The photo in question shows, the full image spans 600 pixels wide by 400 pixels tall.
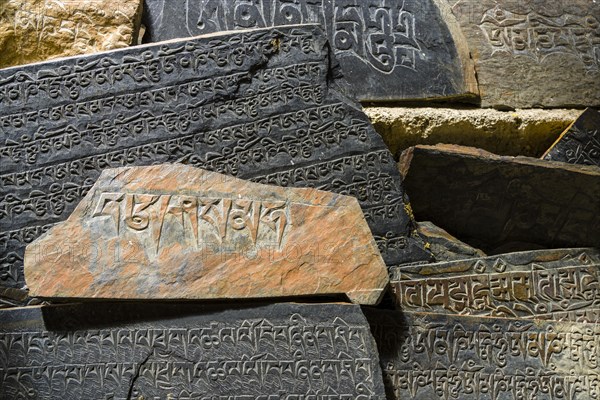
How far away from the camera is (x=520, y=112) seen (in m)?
3.72

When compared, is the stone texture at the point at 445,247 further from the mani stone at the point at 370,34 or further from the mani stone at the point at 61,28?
the mani stone at the point at 61,28

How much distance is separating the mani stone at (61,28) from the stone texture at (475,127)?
1079 millimetres

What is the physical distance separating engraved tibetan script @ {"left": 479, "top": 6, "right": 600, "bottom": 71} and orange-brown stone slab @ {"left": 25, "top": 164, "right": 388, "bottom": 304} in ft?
4.40

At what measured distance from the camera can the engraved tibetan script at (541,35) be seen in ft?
12.7

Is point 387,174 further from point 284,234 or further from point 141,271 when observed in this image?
point 141,271

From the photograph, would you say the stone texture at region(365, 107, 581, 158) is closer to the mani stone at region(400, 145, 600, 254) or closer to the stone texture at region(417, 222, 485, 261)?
the mani stone at region(400, 145, 600, 254)

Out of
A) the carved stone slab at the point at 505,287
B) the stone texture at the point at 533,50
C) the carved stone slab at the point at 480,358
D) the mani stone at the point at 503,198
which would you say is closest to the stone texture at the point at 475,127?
the stone texture at the point at 533,50

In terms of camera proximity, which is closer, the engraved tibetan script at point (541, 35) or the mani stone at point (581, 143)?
the mani stone at point (581, 143)

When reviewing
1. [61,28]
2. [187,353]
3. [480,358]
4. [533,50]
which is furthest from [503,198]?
[61,28]

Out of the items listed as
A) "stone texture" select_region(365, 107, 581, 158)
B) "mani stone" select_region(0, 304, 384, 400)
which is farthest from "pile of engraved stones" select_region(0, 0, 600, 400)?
"stone texture" select_region(365, 107, 581, 158)

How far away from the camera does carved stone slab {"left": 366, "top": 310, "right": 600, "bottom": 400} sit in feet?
9.86

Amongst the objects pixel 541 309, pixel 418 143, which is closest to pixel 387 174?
pixel 418 143

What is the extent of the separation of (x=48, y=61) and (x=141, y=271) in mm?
967

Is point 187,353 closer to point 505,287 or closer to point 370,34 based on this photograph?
point 505,287
